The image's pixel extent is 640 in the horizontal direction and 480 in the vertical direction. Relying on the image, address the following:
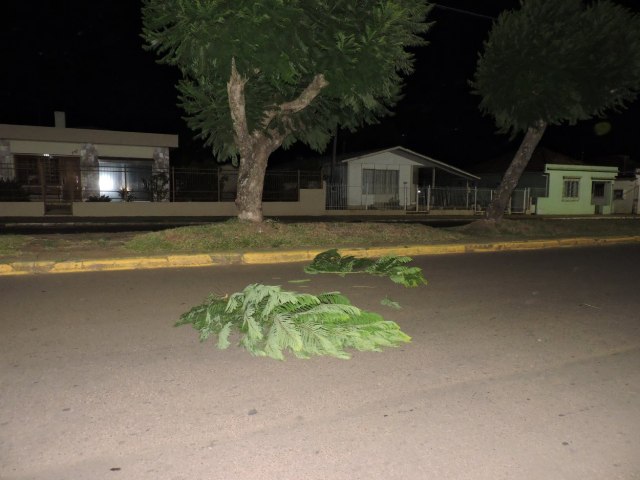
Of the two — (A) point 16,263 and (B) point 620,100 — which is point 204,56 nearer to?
(A) point 16,263

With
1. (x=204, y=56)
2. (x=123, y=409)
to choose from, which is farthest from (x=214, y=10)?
(x=123, y=409)

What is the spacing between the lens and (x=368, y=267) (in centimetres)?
866

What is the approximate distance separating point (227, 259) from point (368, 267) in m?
2.75

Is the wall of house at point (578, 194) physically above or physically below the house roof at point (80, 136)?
below

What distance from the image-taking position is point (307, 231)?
1210cm

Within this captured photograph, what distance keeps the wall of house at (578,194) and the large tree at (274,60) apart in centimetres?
2144

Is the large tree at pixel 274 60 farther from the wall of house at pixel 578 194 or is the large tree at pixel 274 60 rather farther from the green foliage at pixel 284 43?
the wall of house at pixel 578 194

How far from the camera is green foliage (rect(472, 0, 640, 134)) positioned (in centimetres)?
1351

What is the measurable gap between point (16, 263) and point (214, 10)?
5.51 metres

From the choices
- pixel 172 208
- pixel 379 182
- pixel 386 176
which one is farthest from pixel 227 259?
pixel 386 176

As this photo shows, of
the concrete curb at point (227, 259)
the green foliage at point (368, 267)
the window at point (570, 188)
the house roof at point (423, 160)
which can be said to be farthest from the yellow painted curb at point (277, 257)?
the window at point (570, 188)

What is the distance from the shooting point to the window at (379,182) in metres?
30.0

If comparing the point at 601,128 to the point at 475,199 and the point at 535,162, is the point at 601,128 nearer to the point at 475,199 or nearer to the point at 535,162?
the point at 535,162

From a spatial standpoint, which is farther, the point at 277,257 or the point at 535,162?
the point at 535,162
